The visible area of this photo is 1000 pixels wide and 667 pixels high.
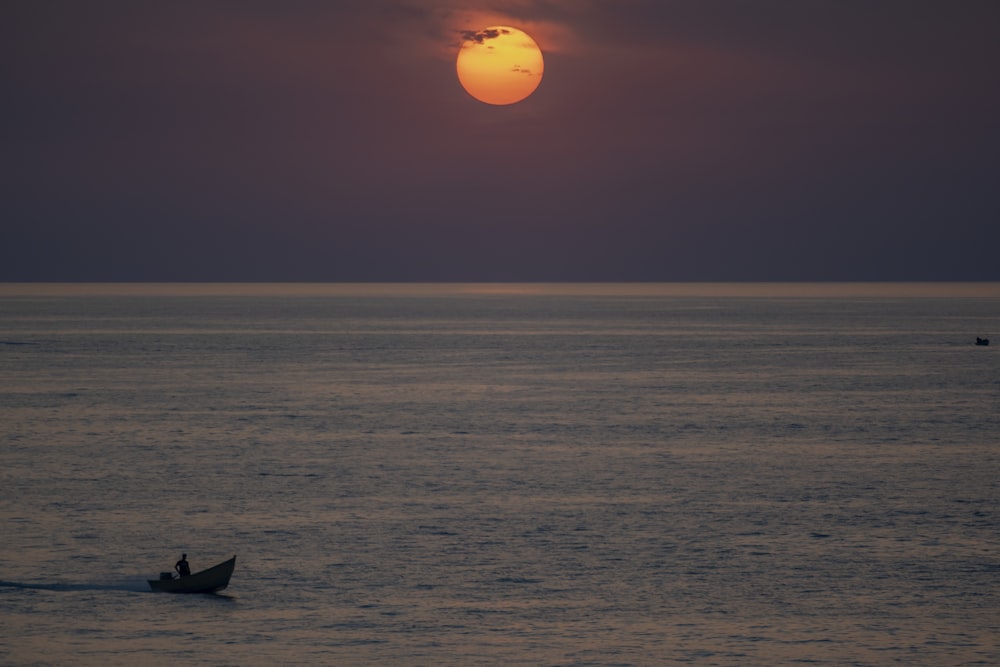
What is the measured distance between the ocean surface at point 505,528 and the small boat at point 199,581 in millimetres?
464

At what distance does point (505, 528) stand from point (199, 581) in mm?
14798

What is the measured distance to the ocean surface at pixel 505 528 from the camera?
38.9 m

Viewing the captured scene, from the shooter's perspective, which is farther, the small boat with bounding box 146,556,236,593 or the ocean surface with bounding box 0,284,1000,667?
the small boat with bounding box 146,556,236,593

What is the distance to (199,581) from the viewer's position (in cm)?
4375

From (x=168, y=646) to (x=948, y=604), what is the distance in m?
26.6

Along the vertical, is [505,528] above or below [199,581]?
above

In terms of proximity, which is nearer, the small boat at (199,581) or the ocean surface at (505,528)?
the ocean surface at (505,528)

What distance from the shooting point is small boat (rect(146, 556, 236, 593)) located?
43.4 metres

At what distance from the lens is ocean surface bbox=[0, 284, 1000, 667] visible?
38938mm

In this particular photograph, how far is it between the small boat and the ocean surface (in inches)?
18.3

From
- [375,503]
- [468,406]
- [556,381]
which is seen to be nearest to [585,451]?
[375,503]

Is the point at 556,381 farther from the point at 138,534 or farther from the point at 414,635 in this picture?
the point at 414,635

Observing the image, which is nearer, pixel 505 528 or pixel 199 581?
pixel 199 581

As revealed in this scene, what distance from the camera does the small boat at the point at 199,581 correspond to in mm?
43438
